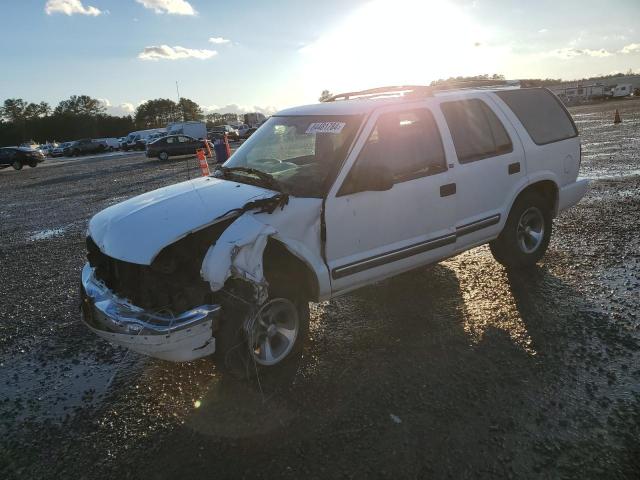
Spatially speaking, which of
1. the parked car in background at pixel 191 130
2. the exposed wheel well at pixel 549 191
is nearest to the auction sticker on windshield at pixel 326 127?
the exposed wheel well at pixel 549 191

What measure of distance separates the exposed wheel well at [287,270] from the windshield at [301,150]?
1.56 ft

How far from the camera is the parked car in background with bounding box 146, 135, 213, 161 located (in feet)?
91.9

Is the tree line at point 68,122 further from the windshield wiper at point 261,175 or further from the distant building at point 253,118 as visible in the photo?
the windshield wiper at point 261,175

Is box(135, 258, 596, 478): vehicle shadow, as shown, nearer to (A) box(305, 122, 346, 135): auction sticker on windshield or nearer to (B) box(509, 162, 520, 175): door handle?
(B) box(509, 162, 520, 175): door handle

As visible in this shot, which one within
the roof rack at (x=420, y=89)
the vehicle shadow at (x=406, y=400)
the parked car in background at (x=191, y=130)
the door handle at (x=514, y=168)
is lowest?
the vehicle shadow at (x=406, y=400)

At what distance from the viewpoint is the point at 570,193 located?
540cm

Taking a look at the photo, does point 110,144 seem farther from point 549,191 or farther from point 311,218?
point 311,218

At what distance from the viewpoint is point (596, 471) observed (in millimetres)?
2453

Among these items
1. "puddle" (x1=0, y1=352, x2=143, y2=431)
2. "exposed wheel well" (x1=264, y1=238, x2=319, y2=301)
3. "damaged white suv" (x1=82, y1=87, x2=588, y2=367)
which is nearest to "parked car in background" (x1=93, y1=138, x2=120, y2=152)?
"puddle" (x1=0, y1=352, x2=143, y2=431)

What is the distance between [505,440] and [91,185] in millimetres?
18026

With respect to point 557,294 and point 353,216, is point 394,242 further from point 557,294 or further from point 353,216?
point 557,294

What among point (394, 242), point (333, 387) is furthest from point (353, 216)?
point (333, 387)

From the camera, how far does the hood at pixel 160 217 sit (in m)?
3.11

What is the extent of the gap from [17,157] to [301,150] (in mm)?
32705
